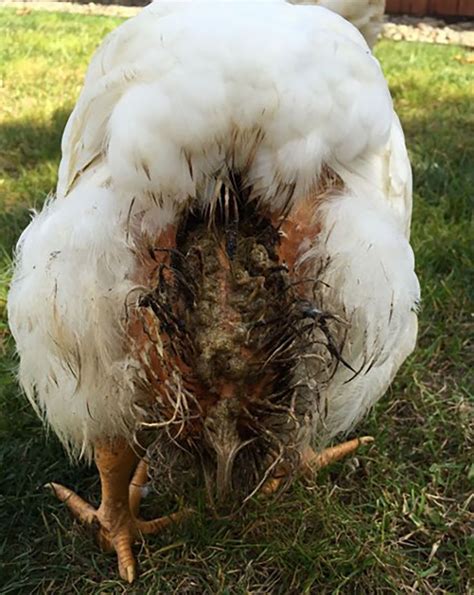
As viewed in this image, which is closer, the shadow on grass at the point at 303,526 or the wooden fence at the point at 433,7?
the shadow on grass at the point at 303,526

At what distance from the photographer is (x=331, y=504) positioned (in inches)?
75.2

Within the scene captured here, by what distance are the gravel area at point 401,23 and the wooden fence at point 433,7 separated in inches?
3.4

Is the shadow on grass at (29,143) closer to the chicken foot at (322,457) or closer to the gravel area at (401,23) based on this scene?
the chicken foot at (322,457)

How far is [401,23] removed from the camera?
316 inches

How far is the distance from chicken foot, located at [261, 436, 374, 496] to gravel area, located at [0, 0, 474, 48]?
5493mm

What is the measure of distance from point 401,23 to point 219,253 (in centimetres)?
731

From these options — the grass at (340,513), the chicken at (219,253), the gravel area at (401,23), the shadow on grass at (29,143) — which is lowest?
the gravel area at (401,23)

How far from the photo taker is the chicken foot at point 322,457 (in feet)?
6.26

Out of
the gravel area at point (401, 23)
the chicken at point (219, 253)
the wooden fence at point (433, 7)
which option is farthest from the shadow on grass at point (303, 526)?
the wooden fence at point (433, 7)

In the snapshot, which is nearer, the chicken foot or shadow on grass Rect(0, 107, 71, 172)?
the chicken foot

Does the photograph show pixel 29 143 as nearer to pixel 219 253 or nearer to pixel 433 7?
pixel 219 253

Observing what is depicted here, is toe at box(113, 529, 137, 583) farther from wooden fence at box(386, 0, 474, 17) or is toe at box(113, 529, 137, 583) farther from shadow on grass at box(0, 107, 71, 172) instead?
wooden fence at box(386, 0, 474, 17)

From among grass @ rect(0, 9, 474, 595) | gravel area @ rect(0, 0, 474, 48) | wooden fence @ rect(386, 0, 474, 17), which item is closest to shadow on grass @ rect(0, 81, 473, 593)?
grass @ rect(0, 9, 474, 595)

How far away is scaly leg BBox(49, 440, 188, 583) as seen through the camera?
1752 mm
